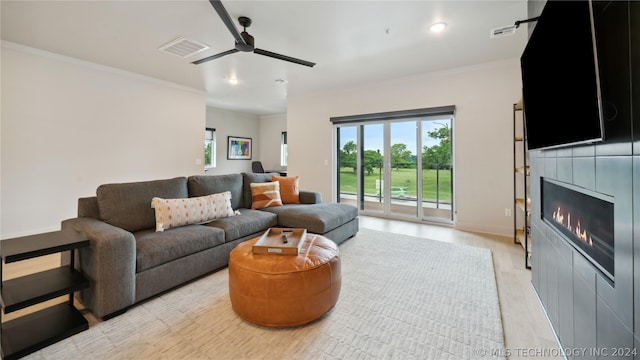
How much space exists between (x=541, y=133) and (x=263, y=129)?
7808 mm

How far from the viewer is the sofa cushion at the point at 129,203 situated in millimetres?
2295

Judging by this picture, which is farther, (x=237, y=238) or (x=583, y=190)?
(x=237, y=238)

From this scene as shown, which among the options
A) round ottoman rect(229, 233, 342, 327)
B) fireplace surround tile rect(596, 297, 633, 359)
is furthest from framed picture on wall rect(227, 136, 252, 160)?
fireplace surround tile rect(596, 297, 633, 359)

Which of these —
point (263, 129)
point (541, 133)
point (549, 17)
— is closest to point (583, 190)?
point (541, 133)

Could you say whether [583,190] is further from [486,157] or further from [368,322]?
[486,157]

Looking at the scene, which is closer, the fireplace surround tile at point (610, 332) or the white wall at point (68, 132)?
the fireplace surround tile at point (610, 332)

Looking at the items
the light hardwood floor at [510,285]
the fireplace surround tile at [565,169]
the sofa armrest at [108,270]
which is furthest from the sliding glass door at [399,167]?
the sofa armrest at [108,270]

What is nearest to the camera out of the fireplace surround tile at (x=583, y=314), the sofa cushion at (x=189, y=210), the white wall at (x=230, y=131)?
the fireplace surround tile at (x=583, y=314)

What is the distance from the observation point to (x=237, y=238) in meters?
2.67

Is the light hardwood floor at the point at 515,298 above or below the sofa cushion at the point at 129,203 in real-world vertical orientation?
below

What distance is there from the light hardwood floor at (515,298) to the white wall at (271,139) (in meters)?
5.34

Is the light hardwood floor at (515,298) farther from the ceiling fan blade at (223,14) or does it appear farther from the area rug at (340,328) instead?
the ceiling fan blade at (223,14)

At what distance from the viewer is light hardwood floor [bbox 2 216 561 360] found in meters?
1.58

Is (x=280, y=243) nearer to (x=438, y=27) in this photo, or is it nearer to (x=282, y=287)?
(x=282, y=287)
